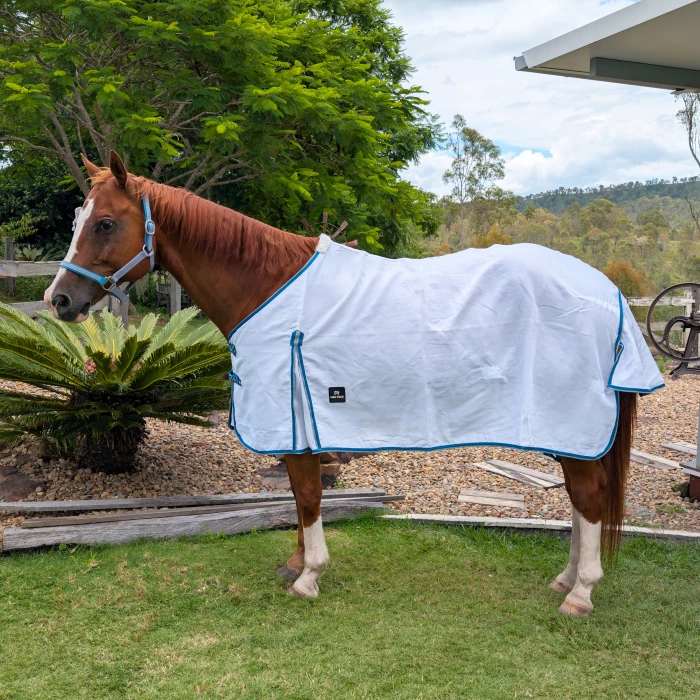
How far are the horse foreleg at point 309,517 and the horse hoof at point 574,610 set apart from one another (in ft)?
3.49

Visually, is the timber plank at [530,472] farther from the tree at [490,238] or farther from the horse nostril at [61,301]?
the tree at [490,238]

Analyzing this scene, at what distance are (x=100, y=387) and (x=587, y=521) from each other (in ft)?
9.09

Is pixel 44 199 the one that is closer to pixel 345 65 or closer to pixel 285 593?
pixel 345 65

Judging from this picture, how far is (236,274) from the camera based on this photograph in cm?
288

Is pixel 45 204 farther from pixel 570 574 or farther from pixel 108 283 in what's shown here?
pixel 570 574

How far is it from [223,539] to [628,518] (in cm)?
243

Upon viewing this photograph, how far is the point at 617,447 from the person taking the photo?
2.93 metres

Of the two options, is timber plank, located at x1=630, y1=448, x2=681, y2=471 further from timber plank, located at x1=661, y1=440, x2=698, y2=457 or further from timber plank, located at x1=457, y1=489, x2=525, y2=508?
timber plank, located at x1=457, y1=489, x2=525, y2=508

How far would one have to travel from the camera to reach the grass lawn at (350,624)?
7.72 ft

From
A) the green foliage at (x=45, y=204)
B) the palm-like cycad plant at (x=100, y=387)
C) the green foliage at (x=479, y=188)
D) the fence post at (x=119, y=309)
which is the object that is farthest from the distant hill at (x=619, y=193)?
the palm-like cycad plant at (x=100, y=387)

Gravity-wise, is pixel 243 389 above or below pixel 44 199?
below

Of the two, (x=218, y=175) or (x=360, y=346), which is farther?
(x=218, y=175)

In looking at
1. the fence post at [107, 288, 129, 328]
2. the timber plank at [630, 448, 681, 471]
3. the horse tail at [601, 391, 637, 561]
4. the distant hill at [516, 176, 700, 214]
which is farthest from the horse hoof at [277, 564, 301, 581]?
the distant hill at [516, 176, 700, 214]

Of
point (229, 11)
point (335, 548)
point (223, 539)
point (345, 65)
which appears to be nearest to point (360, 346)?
point (335, 548)
